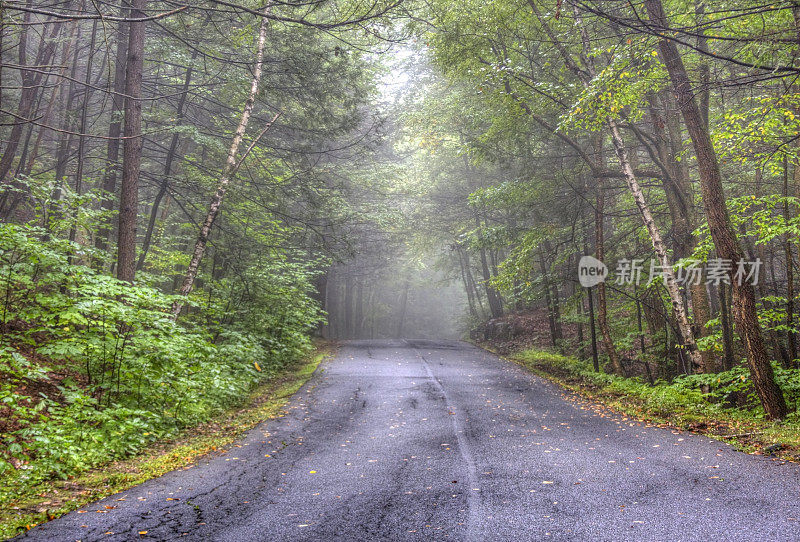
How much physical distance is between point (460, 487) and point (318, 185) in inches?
401

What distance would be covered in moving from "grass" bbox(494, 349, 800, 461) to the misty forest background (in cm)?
19

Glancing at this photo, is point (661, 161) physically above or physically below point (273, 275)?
above

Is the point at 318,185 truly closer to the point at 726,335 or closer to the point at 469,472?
the point at 469,472

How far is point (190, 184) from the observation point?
11.8m

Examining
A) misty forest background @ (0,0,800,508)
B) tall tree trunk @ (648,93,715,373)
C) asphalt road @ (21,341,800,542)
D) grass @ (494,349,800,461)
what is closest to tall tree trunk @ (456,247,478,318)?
misty forest background @ (0,0,800,508)

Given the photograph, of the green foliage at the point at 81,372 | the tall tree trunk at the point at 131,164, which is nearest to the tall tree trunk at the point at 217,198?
the tall tree trunk at the point at 131,164

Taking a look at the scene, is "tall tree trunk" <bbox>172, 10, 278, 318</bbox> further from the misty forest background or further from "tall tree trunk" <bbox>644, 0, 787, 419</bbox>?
"tall tree trunk" <bbox>644, 0, 787, 419</bbox>

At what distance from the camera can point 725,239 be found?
7.46 m

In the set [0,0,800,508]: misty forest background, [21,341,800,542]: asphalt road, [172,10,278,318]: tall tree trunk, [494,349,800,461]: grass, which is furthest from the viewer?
[172,10,278,318]: tall tree trunk

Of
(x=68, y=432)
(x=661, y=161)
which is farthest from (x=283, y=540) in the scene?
(x=661, y=161)

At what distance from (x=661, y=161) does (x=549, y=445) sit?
8.20 m

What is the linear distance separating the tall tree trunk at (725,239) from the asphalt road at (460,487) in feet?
5.83

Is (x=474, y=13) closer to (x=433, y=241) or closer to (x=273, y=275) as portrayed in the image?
(x=273, y=275)

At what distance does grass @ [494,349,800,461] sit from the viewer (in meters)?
5.92
